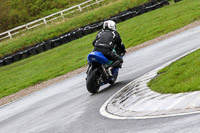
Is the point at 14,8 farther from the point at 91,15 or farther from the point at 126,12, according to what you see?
the point at 126,12

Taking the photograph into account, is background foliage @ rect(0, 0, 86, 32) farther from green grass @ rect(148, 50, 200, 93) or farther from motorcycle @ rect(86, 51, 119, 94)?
green grass @ rect(148, 50, 200, 93)

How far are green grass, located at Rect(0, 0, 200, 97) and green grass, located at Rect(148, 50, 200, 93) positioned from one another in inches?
469

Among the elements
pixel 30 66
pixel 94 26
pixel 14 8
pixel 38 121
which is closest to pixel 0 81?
pixel 30 66

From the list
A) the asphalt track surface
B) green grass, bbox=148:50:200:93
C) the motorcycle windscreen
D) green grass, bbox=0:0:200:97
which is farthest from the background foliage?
green grass, bbox=148:50:200:93

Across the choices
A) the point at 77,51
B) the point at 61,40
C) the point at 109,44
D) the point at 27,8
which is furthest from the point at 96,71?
the point at 27,8

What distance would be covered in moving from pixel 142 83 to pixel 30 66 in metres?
20.3

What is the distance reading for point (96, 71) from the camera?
12617 millimetres

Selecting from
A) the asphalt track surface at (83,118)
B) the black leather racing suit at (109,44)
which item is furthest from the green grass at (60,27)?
the black leather racing suit at (109,44)

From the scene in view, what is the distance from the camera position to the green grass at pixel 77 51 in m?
24.4

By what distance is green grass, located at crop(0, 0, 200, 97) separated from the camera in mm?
24422

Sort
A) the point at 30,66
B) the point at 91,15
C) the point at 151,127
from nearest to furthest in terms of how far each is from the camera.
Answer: the point at 151,127, the point at 30,66, the point at 91,15

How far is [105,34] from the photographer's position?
13375 mm

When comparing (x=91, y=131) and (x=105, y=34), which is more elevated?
(x=105, y=34)

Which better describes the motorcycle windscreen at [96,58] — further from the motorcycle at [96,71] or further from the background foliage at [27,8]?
the background foliage at [27,8]
